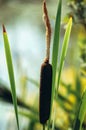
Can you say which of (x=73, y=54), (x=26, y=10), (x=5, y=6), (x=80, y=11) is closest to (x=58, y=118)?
(x=73, y=54)

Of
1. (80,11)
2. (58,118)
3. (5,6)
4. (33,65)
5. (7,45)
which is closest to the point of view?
(7,45)

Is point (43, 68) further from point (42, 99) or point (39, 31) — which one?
point (39, 31)

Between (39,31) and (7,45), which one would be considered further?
(39,31)

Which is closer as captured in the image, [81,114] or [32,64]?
[81,114]

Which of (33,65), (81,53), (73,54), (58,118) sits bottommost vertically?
(33,65)

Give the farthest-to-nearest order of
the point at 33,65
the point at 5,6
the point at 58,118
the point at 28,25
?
1. the point at 28,25
2. the point at 5,6
3. the point at 33,65
4. the point at 58,118

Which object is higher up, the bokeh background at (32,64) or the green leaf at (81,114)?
the green leaf at (81,114)

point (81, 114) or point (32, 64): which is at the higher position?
point (81, 114)

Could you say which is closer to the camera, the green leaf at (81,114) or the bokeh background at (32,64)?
the green leaf at (81,114)
